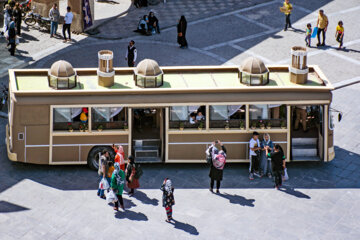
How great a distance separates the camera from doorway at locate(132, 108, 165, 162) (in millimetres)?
24141

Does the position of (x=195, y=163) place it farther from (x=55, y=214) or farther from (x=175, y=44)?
(x=175, y=44)

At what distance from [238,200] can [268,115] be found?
303 centimetres

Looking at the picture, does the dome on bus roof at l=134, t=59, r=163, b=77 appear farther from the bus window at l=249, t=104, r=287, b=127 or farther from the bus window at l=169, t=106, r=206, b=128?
the bus window at l=249, t=104, r=287, b=127

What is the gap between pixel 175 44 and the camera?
113ft

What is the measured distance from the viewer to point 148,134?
80.6ft

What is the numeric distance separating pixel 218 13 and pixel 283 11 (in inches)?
143

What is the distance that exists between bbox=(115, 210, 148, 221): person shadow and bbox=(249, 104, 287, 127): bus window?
4720 mm

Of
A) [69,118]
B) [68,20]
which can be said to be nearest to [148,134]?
[69,118]

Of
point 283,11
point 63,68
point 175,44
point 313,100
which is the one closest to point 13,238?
point 63,68

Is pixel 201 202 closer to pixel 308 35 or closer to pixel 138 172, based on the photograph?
pixel 138 172

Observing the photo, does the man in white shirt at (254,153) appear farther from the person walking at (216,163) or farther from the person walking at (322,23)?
the person walking at (322,23)

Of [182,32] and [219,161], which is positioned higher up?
[182,32]

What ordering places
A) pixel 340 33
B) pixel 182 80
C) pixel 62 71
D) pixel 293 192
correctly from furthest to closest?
pixel 340 33 < pixel 182 80 < pixel 62 71 < pixel 293 192

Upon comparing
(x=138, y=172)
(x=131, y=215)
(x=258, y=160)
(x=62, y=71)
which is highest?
(x=62, y=71)
